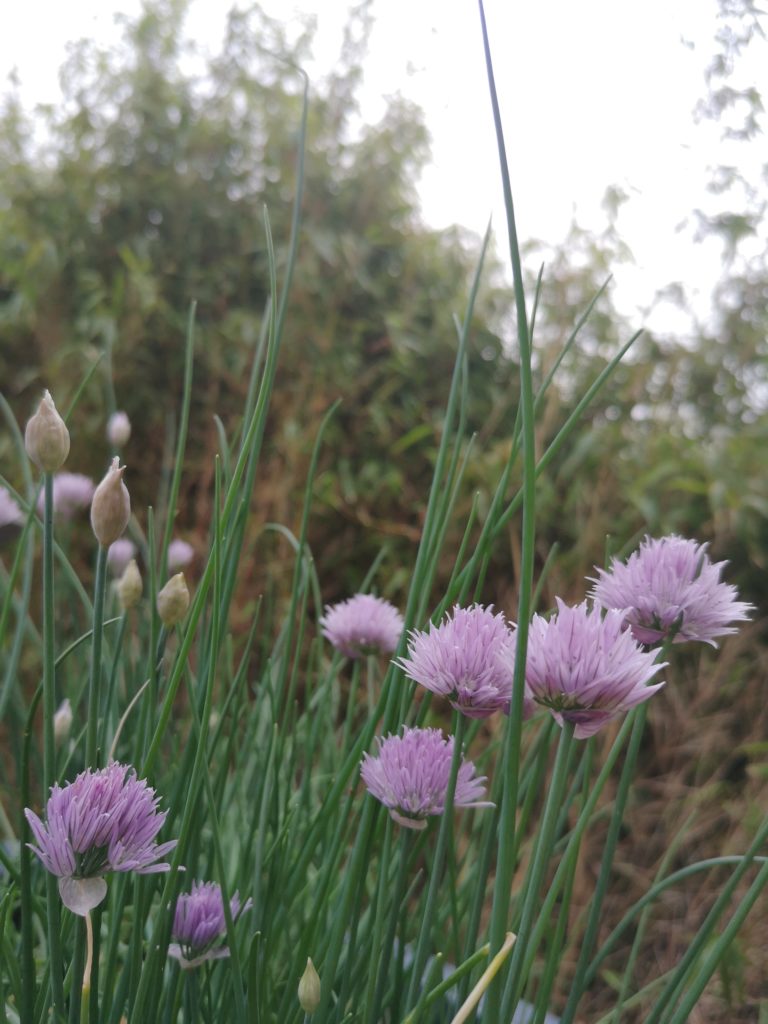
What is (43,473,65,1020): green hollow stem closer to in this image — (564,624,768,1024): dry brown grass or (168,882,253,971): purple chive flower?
(168,882,253,971): purple chive flower

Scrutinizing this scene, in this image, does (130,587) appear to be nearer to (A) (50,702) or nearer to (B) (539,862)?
(A) (50,702)

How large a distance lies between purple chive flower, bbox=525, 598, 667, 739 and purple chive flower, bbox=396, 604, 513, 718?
0.11 feet

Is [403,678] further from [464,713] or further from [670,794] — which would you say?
[670,794]

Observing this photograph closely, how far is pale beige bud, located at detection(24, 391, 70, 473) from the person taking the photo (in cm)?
38

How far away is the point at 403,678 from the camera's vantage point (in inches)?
18.6

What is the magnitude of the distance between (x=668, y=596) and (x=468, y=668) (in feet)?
0.32

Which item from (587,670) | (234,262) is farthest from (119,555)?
(234,262)

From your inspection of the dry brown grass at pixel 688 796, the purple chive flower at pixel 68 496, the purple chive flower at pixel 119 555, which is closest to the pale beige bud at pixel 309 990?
the purple chive flower at pixel 119 555

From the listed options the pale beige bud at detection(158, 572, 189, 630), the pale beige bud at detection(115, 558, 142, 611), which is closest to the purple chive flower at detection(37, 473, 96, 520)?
the pale beige bud at detection(115, 558, 142, 611)

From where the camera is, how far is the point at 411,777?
40 cm

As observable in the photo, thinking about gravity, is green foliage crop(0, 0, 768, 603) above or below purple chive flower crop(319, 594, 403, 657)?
above

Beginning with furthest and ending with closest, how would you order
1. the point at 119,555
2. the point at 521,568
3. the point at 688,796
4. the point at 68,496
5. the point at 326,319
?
the point at 326,319 → the point at 688,796 → the point at 68,496 → the point at 119,555 → the point at 521,568

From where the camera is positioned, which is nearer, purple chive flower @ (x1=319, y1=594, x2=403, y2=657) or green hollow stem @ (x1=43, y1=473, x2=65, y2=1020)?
green hollow stem @ (x1=43, y1=473, x2=65, y2=1020)

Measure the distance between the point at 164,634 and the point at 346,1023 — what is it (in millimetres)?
234
